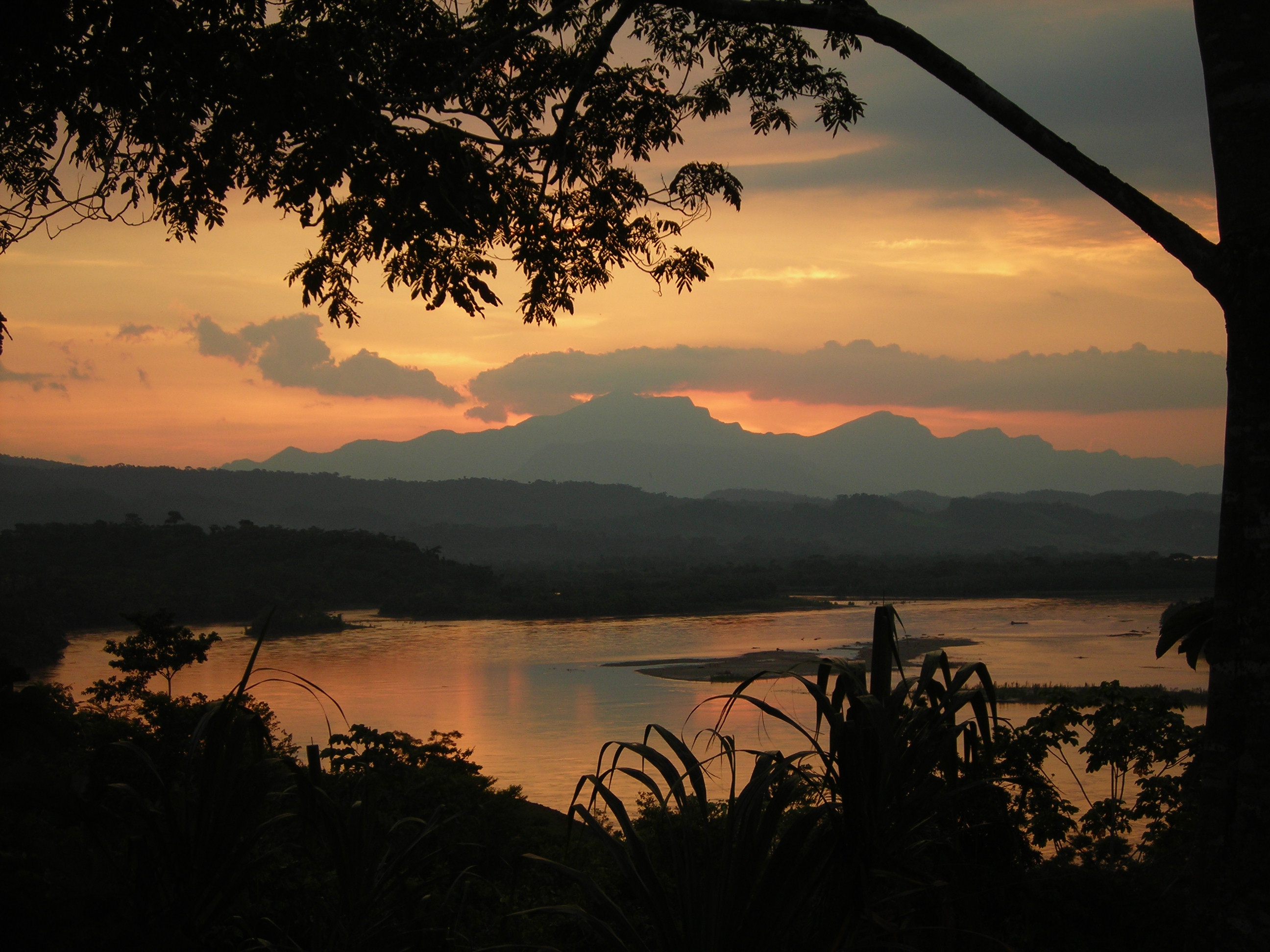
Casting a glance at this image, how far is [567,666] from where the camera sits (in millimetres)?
30703

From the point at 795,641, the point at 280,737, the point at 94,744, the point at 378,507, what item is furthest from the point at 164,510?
the point at 94,744

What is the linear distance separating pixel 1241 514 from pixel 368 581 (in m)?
55.6

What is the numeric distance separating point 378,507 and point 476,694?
103251 millimetres

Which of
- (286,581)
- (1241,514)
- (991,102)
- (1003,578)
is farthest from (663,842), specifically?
(1003,578)

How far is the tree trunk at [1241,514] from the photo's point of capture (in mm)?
2645

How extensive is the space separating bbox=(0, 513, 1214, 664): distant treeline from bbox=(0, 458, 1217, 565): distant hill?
32.5 meters

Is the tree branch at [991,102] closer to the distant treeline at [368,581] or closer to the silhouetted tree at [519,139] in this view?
the silhouetted tree at [519,139]

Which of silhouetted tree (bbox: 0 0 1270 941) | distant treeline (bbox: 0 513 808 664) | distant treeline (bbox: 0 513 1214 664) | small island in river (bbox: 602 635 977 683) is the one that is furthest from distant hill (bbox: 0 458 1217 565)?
silhouetted tree (bbox: 0 0 1270 941)

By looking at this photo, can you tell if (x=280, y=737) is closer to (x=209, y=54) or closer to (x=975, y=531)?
(x=209, y=54)

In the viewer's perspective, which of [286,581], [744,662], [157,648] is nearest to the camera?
[157,648]

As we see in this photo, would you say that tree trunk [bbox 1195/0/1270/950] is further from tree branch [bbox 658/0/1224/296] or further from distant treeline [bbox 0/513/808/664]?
distant treeline [bbox 0/513/808/664]

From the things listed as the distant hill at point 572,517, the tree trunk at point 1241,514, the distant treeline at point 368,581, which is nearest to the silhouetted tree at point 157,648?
the tree trunk at point 1241,514

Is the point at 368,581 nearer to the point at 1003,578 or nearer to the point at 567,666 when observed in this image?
the point at 567,666

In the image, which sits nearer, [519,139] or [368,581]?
[519,139]
